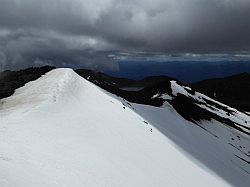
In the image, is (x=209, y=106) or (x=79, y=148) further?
(x=209, y=106)

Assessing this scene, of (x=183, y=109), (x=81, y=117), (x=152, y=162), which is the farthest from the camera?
(x=183, y=109)

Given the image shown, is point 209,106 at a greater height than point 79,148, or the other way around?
point 79,148

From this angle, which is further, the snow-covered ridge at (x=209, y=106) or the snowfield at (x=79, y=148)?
the snow-covered ridge at (x=209, y=106)

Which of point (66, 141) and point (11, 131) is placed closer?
point (11, 131)

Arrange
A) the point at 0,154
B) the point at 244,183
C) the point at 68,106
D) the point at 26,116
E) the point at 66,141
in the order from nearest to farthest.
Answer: the point at 0,154 < the point at 66,141 < the point at 26,116 < the point at 68,106 < the point at 244,183

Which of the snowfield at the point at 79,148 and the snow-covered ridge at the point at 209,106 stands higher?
the snowfield at the point at 79,148

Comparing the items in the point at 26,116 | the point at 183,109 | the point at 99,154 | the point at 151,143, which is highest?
the point at 26,116

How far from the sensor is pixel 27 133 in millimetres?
20812

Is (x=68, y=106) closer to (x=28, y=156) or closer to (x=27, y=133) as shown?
(x=27, y=133)

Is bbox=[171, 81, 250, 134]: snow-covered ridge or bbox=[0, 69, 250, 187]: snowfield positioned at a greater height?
bbox=[0, 69, 250, 187]: snowfield

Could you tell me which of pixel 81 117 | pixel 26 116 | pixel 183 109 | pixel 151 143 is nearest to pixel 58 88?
pixel 81 117

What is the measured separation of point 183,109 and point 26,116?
6782 centimetres

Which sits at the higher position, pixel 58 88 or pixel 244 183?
pixel 58 88

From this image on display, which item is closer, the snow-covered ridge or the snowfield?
the snowfield
